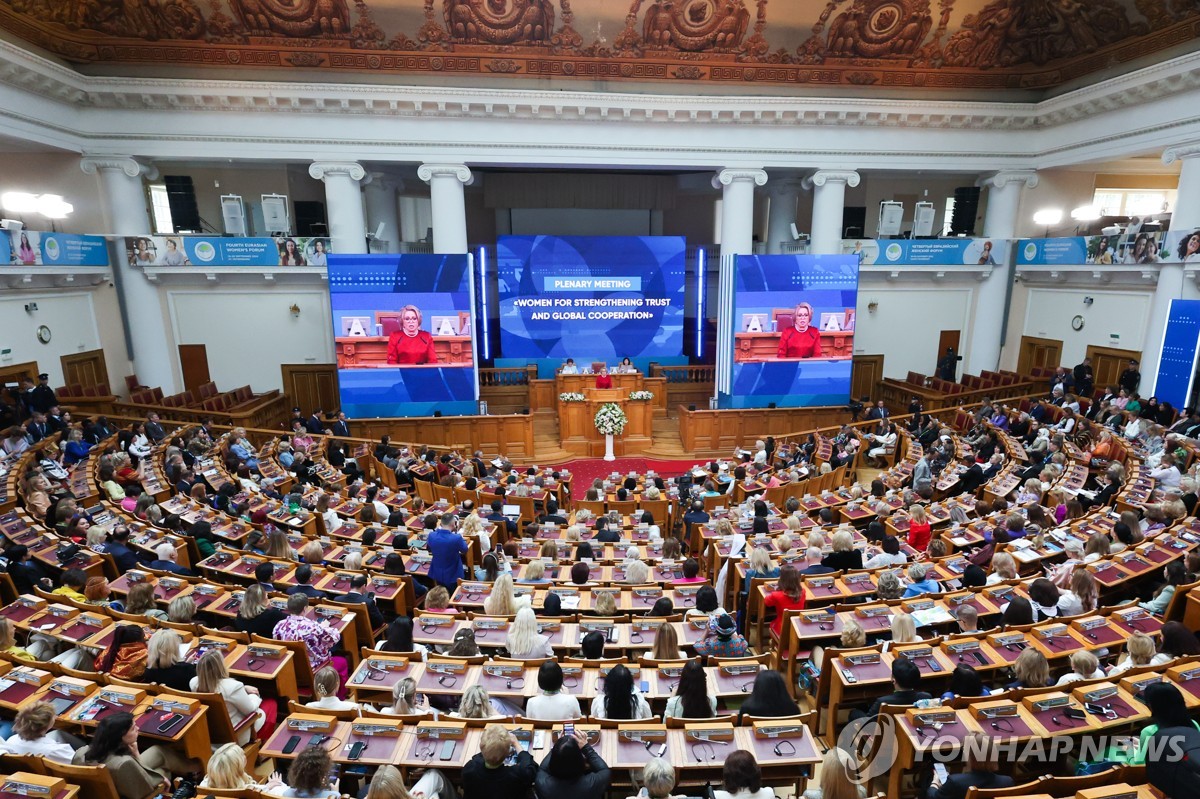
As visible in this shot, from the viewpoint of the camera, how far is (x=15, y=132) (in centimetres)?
1413

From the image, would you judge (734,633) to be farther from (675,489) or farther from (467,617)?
(675,489)

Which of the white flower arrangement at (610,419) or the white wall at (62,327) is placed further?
the white flower arrangement at (610,419)

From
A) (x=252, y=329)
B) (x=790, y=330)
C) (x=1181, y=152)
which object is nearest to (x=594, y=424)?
(x=790, y=330)

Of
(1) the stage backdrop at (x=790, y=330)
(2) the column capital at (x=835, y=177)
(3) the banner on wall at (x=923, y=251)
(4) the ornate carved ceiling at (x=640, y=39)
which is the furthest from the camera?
(3) the banner on wall at (x=923, y=251)

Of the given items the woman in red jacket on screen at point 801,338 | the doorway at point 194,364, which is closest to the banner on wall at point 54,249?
the doorway at point 194,364

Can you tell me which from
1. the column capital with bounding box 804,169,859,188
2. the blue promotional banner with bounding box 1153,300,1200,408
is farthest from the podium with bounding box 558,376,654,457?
the blue promotional banner with bounding box 1153,300,1200,408

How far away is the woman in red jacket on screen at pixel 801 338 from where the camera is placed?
16719mm

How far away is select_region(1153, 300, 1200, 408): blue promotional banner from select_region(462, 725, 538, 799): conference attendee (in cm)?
1695

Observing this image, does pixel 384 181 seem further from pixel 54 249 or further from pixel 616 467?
pixel 616 467

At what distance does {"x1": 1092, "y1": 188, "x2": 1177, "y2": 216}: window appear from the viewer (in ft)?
66.0

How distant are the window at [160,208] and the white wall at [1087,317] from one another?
27233mm

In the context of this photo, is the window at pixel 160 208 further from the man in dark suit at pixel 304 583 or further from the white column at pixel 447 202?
the man in dark suit at pixel 304 583

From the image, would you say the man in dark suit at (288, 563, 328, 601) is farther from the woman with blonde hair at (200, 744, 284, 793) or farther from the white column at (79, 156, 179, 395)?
the white column at (79, 156, 179, 395)

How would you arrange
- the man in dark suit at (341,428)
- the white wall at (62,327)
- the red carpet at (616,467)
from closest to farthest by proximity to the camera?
1. the white wall at (62,327)
2. the red carpet at (616,467)
3. the man in dark suit at (341,428)
